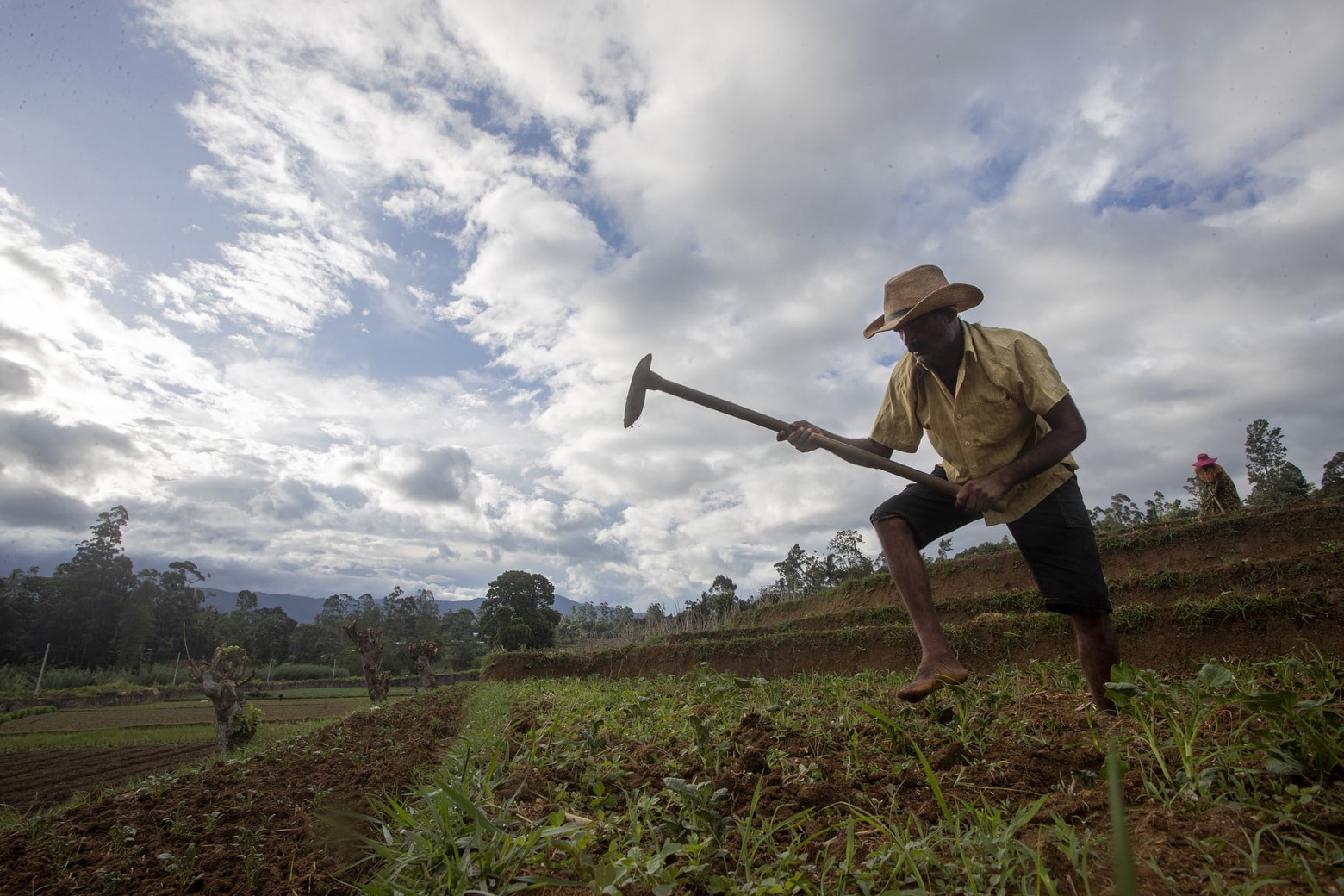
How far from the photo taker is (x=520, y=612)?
176 ft

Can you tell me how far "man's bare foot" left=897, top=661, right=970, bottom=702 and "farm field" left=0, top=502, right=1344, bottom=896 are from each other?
9cm

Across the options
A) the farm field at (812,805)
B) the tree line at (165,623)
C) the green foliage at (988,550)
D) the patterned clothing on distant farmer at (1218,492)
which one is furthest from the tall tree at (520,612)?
the farm field at (812,805)

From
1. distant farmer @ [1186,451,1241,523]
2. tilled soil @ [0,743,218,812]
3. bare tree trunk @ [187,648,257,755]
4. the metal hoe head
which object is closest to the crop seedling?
the metal hoe head

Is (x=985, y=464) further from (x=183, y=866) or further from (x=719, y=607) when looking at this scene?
(x=719, y=607)

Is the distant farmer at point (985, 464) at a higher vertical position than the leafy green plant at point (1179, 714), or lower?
higher

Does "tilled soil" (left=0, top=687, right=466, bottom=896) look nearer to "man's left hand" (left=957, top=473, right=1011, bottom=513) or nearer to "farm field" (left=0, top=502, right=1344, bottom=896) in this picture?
"farm field" (left=0, top=502, right=1344, bottom=896)

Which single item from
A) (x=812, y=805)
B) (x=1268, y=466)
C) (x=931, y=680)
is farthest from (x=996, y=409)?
(x=1268, y=466)

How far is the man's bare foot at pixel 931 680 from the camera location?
247cm

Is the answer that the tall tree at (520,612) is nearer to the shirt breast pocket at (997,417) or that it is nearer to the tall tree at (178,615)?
the tall tree at (178,615)

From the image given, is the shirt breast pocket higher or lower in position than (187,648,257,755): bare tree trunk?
higher

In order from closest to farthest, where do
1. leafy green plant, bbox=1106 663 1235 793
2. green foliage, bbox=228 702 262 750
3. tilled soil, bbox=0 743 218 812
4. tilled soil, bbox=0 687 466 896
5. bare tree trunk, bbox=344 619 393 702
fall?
leafy green plant, bbox=1106 663 1235 793 → tilled soil, bbox=0 687 466 896 → tilled soil, bbox=0 743 218 812 → green foliage, bbox=228 702 262 750 → bare tree trunk, bbox=344 619 393 702

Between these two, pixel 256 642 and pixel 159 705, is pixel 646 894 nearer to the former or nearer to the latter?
pixel 159 705

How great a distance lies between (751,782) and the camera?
2.03 metres

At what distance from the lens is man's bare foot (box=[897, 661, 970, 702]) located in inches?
97.4
